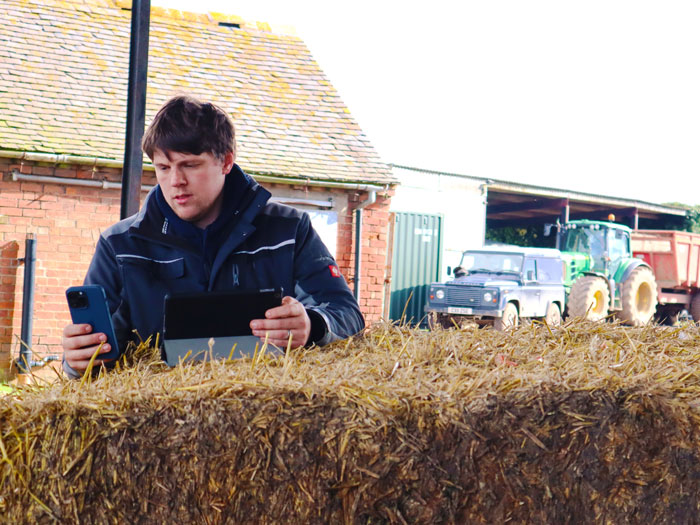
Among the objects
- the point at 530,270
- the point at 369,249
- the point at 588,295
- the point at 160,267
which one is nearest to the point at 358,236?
the point at 369,249

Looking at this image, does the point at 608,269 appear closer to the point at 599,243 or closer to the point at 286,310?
the point at 599,243

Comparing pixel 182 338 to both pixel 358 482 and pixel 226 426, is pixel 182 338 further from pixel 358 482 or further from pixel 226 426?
pixel 358 482

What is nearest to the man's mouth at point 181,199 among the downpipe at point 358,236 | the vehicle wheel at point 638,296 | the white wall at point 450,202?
the downpipe at point 358,236

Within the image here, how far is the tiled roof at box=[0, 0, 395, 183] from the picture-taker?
36.2 ft

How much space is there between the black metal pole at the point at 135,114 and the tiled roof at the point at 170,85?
16.3ft

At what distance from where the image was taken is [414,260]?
1673 cm

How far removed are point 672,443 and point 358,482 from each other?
0.85m

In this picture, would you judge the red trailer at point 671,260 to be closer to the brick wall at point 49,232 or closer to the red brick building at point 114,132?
the red brick building at point 114,132

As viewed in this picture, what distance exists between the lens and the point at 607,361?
2273 millimetres

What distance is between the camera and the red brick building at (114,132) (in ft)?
34.6

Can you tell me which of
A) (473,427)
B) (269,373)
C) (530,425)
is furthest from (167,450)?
(530,425)

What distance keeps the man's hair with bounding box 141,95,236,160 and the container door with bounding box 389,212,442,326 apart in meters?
13.7

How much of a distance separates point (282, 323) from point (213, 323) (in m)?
0.21

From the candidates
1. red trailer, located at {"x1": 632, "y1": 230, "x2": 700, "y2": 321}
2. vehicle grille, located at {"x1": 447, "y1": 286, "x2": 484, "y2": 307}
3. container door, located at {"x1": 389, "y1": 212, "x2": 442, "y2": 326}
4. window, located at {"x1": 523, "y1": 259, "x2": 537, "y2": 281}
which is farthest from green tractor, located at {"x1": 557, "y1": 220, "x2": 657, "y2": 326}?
container door, located at {"x1": 389, "y1": 212, "x2": 442, "y2": 326}
